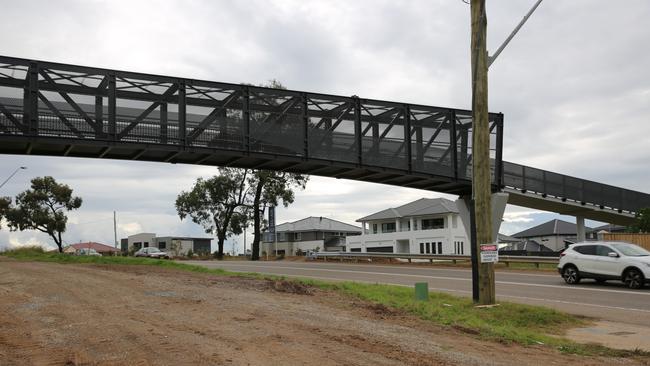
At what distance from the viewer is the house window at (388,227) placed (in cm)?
7269

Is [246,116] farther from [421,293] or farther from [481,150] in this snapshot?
[481,150]

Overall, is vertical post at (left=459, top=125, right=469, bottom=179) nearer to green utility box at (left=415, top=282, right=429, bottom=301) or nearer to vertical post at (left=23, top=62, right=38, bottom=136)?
green utility box at (left=415, top=282, right=429, bottom=301)

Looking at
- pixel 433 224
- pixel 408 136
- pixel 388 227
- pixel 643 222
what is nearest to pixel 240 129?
pixel 408 136

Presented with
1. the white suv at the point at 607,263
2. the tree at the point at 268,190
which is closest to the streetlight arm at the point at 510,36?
the white suv at the point at 607,263

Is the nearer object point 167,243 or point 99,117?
point 99,117

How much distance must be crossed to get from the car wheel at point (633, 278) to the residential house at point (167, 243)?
68.9 metres

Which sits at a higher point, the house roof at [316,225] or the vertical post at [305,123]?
the vertical post at [305,123]

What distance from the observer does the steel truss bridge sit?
2067 cm

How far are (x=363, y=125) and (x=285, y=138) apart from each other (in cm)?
366

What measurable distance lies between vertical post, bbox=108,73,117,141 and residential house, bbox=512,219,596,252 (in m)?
62.5

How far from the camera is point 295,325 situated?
9531mm

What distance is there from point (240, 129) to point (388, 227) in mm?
51658

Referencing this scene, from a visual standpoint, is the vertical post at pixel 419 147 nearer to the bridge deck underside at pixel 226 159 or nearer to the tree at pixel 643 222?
the bridge deck underside at pixel 226 159

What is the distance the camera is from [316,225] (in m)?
89.5
